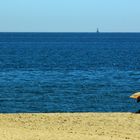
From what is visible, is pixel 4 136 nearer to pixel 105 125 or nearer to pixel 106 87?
pixel 105 125

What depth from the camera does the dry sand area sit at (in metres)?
18.5

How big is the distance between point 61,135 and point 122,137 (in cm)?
199

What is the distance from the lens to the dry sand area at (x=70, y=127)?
1845 centimetres

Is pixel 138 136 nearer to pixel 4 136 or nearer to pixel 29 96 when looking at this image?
pixel 4 136

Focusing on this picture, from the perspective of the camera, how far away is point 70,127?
20.6 m

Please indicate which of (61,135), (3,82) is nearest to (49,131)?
(61,135)

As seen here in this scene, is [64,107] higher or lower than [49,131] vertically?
lower

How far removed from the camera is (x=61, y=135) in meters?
18.6

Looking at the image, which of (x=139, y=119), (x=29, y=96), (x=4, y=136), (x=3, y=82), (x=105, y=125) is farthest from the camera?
(x=3, y=82)

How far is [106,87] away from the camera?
48344mm

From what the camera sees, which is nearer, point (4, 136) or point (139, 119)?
point (4, 136)

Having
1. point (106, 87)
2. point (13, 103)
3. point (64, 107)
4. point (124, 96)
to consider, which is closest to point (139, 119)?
point (64, 107)

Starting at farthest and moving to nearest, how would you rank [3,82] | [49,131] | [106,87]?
[3,82]
[106,87]
[49,131]

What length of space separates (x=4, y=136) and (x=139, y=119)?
22.8 feet
